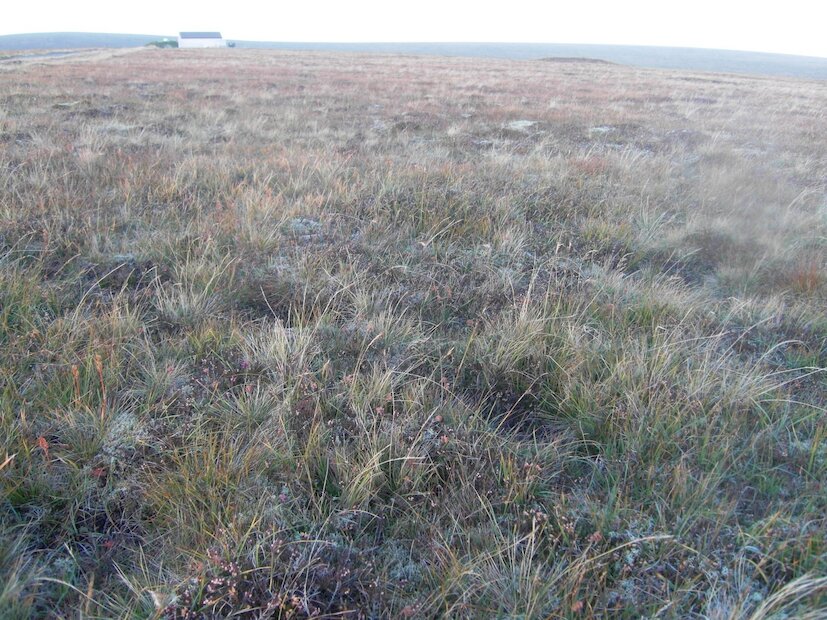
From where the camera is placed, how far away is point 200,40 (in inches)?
3295

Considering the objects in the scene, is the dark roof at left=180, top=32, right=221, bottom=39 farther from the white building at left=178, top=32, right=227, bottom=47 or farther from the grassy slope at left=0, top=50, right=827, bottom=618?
the grassy slope at left=0, top=50, right=827, bottom=618

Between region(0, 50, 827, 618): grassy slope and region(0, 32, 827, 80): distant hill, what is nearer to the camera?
region(0, 50, 827, 618): grassy slope

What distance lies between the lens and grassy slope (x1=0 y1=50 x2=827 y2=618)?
1.52 meters

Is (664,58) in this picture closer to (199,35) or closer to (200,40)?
(200,40)

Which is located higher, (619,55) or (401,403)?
(619,55)

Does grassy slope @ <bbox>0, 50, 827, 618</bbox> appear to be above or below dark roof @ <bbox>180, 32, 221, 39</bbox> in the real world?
below

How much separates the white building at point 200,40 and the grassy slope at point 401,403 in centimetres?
9183

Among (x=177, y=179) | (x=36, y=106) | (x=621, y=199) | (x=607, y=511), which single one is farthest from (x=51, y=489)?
(x=36, y=106)

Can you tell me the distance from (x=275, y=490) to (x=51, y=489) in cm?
73

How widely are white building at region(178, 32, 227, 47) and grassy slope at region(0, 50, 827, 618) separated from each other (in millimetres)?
91832

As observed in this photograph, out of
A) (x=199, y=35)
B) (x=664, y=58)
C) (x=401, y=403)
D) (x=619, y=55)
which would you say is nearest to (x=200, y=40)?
(x=199, y=35)

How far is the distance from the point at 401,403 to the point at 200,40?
3872 inches

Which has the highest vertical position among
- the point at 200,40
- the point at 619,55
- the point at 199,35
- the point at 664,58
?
the point at 619,55

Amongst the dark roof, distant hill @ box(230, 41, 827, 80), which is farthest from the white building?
distant hill @ box(230, 41, 827, 80)
